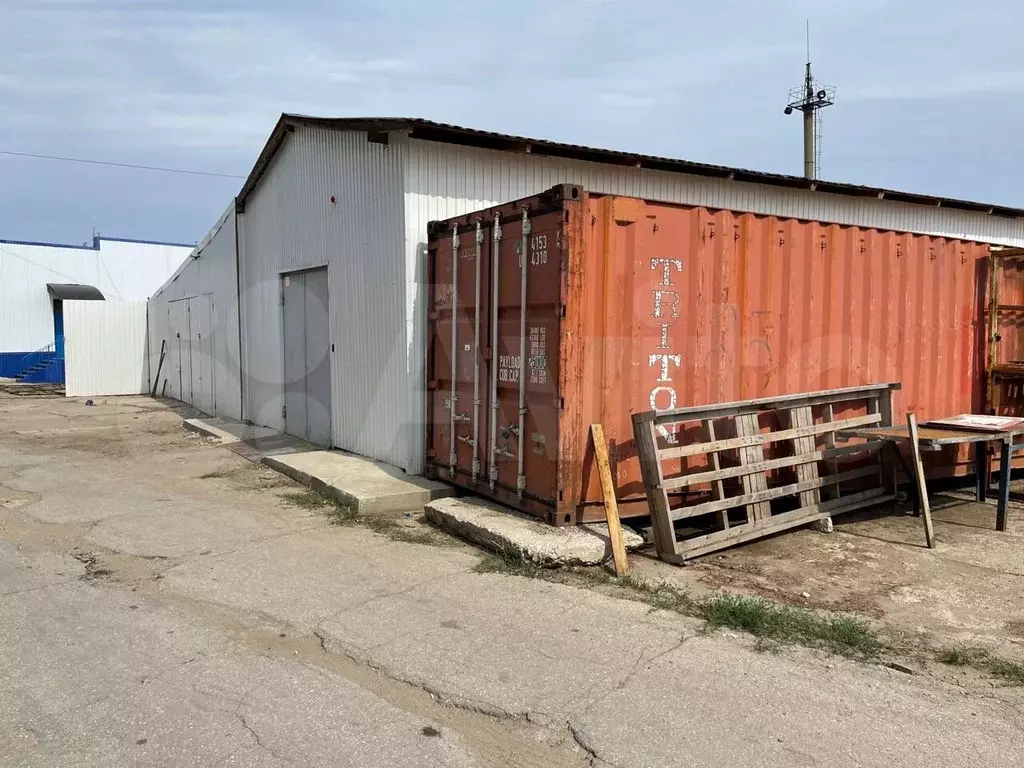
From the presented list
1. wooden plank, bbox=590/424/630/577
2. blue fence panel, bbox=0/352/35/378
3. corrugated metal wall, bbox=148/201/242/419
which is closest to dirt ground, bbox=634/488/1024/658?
wooden plank, bbox=590/424/630/577

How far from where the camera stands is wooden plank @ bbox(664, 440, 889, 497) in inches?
238

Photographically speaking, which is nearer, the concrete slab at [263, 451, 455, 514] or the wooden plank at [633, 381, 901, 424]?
the wooden plank at [633, 381, 901, 424]

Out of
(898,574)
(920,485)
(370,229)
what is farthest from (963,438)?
(370,229)

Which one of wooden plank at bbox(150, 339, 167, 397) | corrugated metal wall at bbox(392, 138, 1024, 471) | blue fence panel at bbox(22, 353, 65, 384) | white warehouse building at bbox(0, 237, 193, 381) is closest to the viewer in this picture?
corrugated metal wall at bbox(392, 138, 1024, 471)

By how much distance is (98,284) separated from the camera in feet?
117

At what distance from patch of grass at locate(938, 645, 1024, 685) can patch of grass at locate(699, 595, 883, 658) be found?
360 mm

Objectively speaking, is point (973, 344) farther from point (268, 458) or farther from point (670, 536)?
point (268, 458)

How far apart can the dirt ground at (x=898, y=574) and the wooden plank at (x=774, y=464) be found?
0.64 meters

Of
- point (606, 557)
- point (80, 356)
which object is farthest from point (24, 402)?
→ point (606, 557)

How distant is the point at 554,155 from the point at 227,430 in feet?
25.9

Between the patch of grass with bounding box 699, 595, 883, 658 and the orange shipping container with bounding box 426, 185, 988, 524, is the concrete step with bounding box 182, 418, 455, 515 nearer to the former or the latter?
the orange shipping container with bounding box 426, 185, 988, 524

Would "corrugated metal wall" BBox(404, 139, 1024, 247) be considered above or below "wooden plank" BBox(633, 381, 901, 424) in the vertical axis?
above

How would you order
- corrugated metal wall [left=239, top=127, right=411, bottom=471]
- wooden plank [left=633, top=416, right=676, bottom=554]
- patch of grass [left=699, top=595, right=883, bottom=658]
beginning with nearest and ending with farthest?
patch of grass [left=699, top=595, right=883, bottom=658] < wooden plank [left=633, top=416, right=676, bottom=554] < corrugated metal wall [left=239, top=127, right=411, bottom=471]

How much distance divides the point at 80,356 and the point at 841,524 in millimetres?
24276
